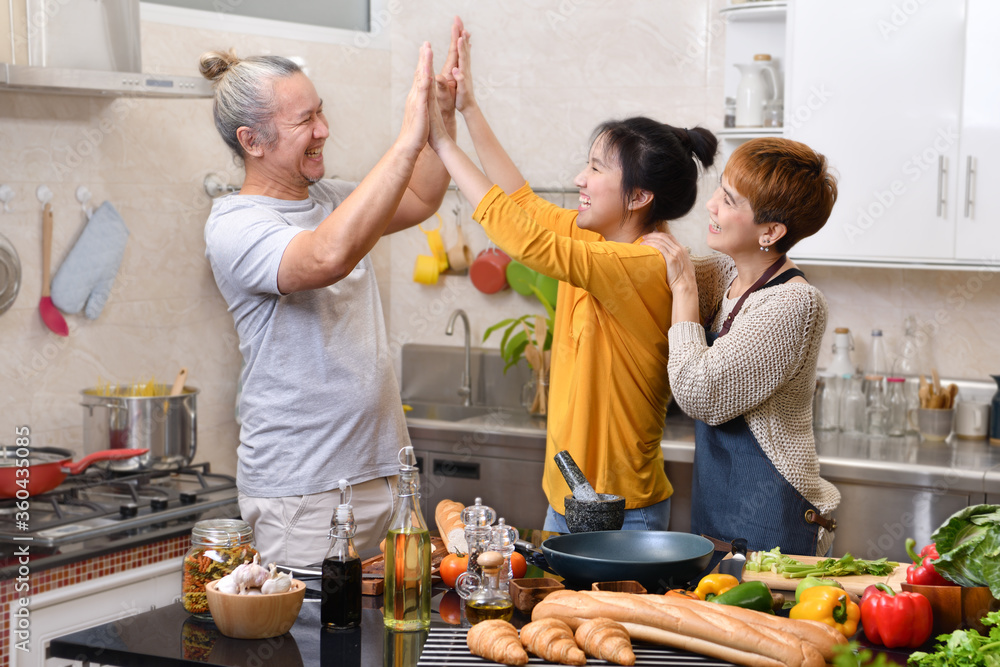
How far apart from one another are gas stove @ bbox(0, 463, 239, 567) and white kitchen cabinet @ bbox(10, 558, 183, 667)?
0.31ft

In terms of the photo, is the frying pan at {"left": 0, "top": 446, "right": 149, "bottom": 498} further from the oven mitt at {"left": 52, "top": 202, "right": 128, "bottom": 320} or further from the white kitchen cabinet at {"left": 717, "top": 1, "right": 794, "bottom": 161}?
the white kitchen cabinet at {"left": 717, "top": 1, "right": 794, "bottom": 161}

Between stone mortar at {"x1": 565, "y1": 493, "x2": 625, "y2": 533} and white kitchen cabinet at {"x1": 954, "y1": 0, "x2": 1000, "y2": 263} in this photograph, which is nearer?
stone mortar at {"x1": 565, "y1": 493, "x2": 625, "y2": 533}

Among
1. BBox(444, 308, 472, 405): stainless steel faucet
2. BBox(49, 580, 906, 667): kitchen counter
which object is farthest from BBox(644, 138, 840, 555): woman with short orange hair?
BBox(444, 308, 472, 405): stainless steel faucet

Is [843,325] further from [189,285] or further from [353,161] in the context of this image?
[189,285]

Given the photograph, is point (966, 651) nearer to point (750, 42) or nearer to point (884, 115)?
point (884, 115)

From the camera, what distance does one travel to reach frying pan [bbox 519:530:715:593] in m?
1.39

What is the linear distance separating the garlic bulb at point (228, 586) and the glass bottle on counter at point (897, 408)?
237 centimetres

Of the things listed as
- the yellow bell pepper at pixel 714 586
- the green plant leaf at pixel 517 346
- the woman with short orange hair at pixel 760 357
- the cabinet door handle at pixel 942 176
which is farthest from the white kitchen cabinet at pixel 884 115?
the yellow bell pepper at pixel 714 586

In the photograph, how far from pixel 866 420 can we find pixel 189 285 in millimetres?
2143

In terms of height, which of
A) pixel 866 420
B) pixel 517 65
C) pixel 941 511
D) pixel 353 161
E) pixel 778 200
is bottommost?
pixel 941 511

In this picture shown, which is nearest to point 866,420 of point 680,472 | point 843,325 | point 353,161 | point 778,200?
point 843,325

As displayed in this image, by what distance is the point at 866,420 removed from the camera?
3.12 metres

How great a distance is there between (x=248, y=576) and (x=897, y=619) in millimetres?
830

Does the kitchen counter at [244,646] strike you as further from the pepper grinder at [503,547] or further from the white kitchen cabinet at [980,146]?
the white kitchen cabinet at [980,146]
